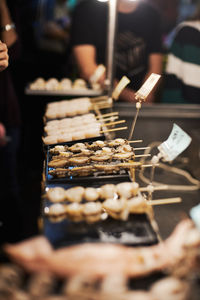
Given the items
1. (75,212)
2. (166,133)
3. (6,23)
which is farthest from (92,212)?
(6,23)

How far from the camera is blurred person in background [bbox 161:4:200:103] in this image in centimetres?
426

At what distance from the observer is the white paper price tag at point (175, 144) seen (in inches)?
74.5

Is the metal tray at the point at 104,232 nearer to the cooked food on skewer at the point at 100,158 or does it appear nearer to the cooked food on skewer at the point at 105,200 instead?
the cooked food on skewer at the point at 105,200

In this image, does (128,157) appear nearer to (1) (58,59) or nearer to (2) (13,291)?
(2) (13,291)

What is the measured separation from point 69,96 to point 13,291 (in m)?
3.43

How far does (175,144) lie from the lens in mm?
1953

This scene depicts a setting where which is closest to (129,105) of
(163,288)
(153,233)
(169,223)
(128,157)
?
(128,157)

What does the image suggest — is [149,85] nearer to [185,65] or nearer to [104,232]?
[104,232]

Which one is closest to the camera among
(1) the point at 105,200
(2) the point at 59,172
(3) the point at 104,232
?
(3) the point at 104,232

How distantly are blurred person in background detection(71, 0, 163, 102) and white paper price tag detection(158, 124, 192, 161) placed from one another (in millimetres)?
2614

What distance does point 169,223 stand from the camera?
2.35 metres

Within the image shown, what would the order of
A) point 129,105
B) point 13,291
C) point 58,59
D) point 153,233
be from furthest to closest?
point 58,59 → point 129,105 → point 153,233 → point 13,291

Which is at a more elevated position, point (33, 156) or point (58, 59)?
point (58, 59)

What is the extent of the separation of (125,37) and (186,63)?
3.06 feet
